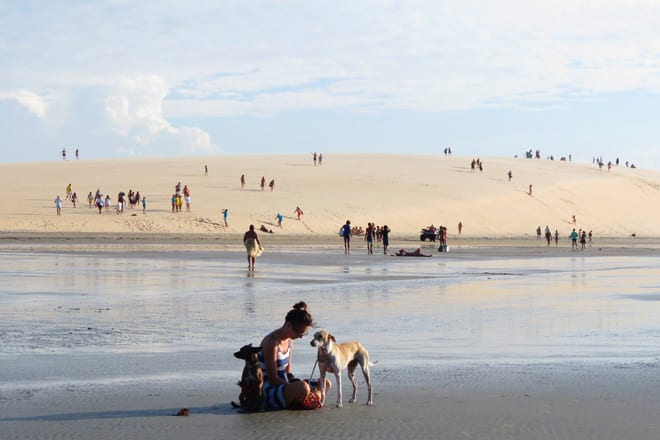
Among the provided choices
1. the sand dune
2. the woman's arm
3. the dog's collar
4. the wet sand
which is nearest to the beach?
the wet sand

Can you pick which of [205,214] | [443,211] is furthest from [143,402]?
[443,211]

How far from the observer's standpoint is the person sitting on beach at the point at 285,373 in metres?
8.36

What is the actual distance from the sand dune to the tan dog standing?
48653 mm

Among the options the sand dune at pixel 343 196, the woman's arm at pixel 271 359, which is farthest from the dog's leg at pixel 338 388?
the sand dune at pixel 343 196

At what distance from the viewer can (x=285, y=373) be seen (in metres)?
8.80

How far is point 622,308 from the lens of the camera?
17.4 meters

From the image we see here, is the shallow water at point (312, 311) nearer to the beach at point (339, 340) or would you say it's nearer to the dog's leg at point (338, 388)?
the beach at point (339, 340)

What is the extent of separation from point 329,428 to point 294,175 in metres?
79.8

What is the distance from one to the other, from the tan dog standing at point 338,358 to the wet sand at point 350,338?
234mm

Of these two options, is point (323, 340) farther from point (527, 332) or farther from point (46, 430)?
point (527, 332)

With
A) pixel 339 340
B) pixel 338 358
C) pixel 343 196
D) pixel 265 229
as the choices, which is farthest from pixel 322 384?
pixel 343 196

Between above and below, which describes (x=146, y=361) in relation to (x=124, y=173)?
below

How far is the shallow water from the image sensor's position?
11.3 m

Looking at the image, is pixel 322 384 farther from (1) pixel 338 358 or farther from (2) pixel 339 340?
(2) pixel 339 340
